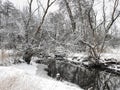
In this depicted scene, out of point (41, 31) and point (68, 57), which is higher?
point (41, 31)

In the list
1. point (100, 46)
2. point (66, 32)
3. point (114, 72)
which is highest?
point (66, 32)

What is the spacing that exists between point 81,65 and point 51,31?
2.65 metres

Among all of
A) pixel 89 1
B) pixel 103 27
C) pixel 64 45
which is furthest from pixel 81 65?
pixel 89 1

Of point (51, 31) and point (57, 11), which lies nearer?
point (51, 31)

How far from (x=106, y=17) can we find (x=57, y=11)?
4032 millimetres

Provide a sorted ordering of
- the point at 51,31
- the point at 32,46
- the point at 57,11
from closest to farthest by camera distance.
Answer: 1. the point at 32,46
2. the point at 51,31
3. the point at 57,11

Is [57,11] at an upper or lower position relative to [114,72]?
upper

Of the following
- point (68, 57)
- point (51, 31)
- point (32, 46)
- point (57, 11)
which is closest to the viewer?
point (32, 46)

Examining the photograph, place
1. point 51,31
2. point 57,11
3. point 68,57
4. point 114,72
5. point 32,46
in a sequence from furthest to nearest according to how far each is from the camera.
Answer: point 57,11
point 68,57
point 51,31
point 32,46
point 114,72

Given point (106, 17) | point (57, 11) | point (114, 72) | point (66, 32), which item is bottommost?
point (114, 72)

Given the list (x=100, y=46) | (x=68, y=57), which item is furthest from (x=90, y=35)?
(x=68, y=57)

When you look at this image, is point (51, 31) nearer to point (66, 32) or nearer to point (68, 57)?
point (66, 32)

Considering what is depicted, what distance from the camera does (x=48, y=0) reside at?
34.6 ft

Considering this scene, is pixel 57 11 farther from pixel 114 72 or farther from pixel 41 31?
pixel 114 72
